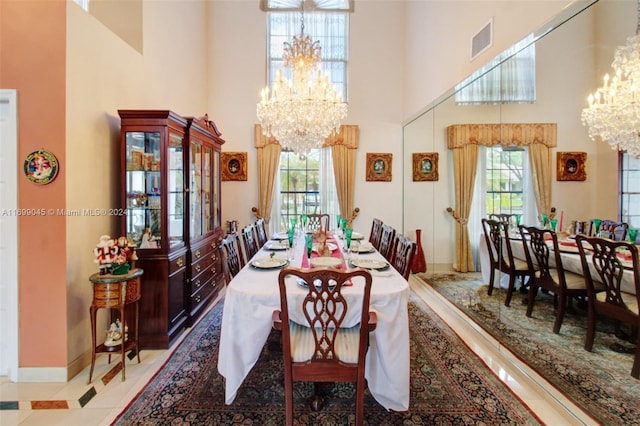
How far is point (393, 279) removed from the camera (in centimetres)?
209

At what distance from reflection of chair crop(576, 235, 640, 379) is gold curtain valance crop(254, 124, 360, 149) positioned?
371 cm

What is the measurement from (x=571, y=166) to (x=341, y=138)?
348 centimetres

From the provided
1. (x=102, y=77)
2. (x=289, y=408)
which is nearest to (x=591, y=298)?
(x=289, y=408)

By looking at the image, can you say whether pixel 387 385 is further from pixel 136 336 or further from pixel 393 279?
pixel 136 336

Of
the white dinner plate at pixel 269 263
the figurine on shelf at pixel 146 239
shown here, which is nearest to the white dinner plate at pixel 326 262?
the white dinner plate at pixel 269 263

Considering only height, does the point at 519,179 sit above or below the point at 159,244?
above

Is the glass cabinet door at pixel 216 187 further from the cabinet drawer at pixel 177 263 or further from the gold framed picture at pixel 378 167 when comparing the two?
the gold framed picture at pixel 378 167

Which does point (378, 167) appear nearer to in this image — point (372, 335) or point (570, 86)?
point (570, 86)

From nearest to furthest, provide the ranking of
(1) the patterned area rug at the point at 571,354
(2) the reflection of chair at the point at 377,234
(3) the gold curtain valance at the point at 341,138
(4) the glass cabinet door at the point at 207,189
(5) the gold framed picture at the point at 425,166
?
(1) the patterned area rug at the point at 571,354
(2) the reflection of chair at the point at 377,234
(4) the glass cabinet door at the point at 207,189
(5) the gold framed picture at the point at 425,166
(3) the gold curtain valance at the point at 341,138

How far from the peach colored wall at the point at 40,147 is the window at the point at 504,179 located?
390 centimetres

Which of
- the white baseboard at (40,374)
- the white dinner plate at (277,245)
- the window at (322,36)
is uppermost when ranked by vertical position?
the window at (322,36)

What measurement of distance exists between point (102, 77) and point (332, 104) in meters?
2.16

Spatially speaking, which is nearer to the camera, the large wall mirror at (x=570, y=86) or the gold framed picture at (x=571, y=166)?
the large wall mirror at (x=570, y=86)

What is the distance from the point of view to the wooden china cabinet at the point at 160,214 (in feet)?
9.17
